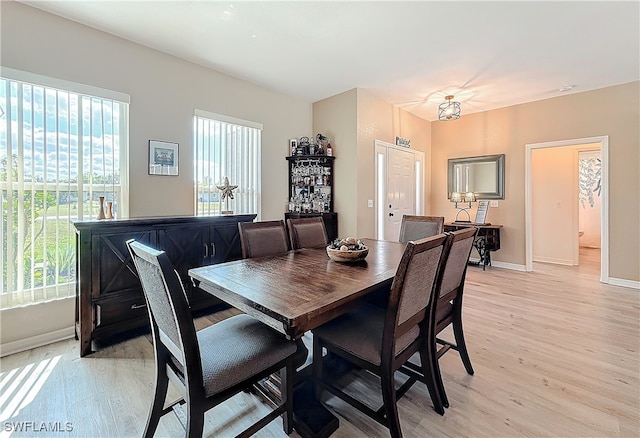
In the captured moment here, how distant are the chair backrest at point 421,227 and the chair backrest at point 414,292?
1215 mm

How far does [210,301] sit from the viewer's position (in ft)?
9.90

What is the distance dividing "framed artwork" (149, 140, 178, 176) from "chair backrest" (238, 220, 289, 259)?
1.50 metres

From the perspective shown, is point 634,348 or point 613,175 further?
point 613,175

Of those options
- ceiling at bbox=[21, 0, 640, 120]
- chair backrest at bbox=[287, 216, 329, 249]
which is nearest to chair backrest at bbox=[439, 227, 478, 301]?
chair backrest at bbox=[287, 216, 329, 249]

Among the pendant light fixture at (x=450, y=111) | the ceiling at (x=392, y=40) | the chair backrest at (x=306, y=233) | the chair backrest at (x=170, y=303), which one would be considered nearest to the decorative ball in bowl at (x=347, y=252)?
the chair backrest at (x=306, y=233)

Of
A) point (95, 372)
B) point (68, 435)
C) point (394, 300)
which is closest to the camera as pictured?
point (394, 300)

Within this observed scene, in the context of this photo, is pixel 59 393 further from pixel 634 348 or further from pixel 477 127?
pixel 477 127

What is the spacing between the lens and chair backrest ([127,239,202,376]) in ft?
3.47

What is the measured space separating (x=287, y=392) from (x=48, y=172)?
276cm

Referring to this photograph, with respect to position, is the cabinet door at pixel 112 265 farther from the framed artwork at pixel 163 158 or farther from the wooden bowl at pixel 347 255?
the wooden bowl at pixel 347 255

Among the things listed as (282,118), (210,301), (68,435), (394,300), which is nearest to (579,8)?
(394,300)

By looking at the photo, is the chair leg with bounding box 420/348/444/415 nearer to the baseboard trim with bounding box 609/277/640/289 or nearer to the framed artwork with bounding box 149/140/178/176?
the framed artwork with bounding box 149/140/178/176

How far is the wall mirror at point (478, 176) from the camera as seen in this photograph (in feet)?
17.0

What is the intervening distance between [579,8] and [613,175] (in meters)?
2.87
